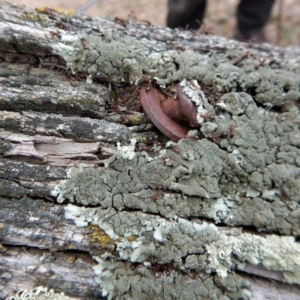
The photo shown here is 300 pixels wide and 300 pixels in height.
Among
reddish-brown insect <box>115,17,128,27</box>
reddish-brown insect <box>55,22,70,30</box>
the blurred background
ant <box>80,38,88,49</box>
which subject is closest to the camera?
ant <box>80,38,88,49</box>

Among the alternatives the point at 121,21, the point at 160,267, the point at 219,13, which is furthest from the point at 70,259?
the point at 219,13

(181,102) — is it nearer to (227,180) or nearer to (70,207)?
(227,180)

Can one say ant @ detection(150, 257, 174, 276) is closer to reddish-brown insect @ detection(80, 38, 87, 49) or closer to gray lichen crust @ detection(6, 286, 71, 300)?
gray lichen crust @ detection(6, 286, 71, 300)

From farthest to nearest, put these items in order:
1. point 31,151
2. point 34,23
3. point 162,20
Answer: point 162,20
point 34,23
point 31,151

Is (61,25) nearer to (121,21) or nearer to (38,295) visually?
(121,21)

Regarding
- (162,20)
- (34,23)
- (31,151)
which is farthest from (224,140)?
(162,20)

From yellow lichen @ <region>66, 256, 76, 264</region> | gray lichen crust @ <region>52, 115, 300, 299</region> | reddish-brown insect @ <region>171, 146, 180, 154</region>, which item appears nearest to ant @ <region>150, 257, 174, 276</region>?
gray lichen crust @ <region>52, 115, 300, 299</region>

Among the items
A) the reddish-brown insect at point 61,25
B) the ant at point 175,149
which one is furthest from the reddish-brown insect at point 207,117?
the reddish-brown insect at point 61,25
